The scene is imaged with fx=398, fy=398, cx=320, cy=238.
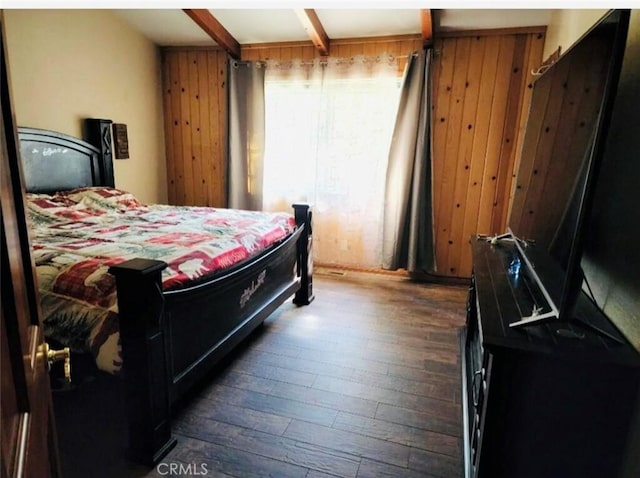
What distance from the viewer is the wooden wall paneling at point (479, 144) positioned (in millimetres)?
3514


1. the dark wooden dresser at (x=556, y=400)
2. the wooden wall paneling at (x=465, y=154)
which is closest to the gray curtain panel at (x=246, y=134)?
the wooden wall paneling at (x=465, y=154)

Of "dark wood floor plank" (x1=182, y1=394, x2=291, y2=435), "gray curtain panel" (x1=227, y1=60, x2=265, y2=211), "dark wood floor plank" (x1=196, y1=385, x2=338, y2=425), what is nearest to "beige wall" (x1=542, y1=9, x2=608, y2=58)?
"dark wood floor plank" (x1=196, y1=385, x2=338, y2=425)

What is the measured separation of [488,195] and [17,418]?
3820 millimetres

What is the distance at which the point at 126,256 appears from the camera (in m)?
1.91

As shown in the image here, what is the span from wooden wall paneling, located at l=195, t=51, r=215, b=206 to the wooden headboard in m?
0.98

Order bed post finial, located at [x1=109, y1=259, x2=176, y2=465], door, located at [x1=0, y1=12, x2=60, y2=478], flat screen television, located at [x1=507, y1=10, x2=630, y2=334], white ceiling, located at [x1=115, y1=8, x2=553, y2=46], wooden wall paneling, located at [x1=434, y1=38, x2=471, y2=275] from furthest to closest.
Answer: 1. wooden wall paneling, located at [x1=434, y1=38, x2=471, y2=275]
2. white ceiling, located at [x1=115, y1=8, x2=553, y2=46]
3. bed post finial, located at [x1=109, y1=259, x2=176, y2=465]
4. flat screen television, located at [x1=507, y1=10, x2=630, y2=334]
5. door, located at [x1=0, y1=12, x2=60, y2=478]

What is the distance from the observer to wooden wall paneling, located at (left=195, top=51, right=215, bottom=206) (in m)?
4.29

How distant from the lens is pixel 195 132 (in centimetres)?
448

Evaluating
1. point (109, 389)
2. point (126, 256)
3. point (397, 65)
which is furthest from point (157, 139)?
point (109, 389)

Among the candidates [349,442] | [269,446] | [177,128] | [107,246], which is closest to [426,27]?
[177,128]

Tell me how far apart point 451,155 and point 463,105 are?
0.46 meters

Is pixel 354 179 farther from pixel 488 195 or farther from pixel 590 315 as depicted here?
pixel 590 315

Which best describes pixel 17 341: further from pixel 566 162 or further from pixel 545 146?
pixel 545 146

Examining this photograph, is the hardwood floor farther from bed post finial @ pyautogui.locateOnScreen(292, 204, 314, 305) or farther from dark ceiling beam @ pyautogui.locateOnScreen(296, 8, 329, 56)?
dark ceiling beam @ pyautogui.locateOnScreen(296, 8, 329, 56)
